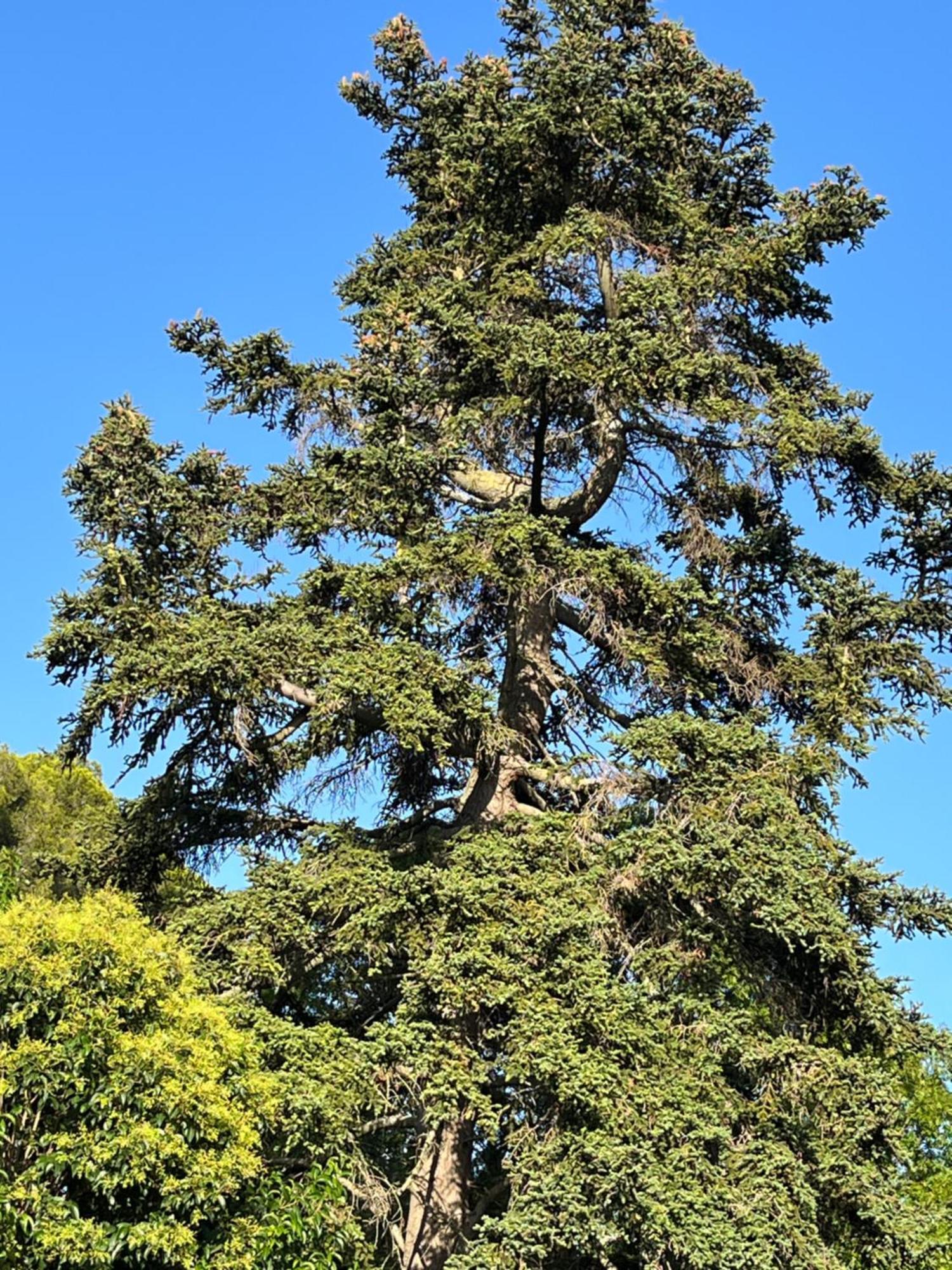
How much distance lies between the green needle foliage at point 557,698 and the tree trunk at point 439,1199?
4cm

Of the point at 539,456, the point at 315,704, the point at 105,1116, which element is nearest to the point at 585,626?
the point at 539,456

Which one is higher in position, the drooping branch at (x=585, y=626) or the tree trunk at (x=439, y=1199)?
the drooping branch at (x=585, y=626)

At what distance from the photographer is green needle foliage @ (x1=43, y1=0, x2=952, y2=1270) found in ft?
35.8

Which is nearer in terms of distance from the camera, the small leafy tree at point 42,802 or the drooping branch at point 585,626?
the drooping branch at point 585,626

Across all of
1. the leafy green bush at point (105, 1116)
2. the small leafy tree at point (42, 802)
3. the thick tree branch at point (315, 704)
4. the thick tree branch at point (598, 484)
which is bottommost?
the leafy green bush at point (105, 1116)

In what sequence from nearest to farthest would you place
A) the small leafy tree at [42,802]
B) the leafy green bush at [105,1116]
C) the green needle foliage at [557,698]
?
the leafy green bush at [105,1116] → the green needle foliage at [557,698] → the small leafy tree at [42,802]

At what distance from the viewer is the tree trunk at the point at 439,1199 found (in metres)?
12.0

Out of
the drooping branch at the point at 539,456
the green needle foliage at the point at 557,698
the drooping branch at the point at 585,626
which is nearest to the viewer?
the green needle foliage at the point at 557,698

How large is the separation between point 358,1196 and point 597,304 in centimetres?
993

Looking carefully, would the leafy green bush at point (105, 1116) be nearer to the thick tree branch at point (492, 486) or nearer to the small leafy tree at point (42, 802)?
the thick tree branch at point (492, 486)

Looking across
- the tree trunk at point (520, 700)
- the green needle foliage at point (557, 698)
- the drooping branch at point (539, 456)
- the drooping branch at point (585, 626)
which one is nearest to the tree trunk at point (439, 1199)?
the green needle foliage at point (557, 698)

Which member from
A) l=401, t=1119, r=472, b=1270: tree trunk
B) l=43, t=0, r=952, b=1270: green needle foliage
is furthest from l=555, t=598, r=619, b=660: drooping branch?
l=401, t=1119, r=472, b=1270: tree trunk

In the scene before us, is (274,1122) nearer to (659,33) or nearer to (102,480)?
(102,480)

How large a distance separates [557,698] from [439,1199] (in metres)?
5.45
